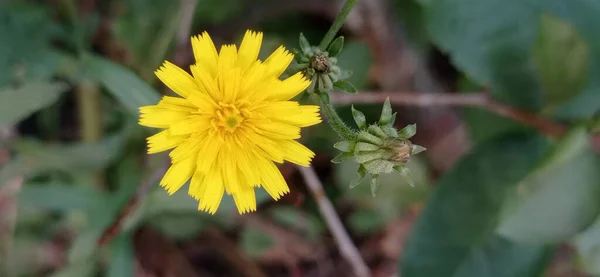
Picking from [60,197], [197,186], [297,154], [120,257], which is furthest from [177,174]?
[60,197]

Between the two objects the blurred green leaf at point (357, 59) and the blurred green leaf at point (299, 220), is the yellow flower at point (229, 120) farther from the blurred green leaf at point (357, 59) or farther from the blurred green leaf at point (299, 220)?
the blurred green leaf at point (299, 220)

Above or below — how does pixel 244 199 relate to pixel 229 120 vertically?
below

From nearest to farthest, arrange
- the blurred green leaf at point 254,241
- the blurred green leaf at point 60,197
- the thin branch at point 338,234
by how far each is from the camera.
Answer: the blurred green leaf at point 60,197
the thin branch at point 338,234
the blurred green leaf at point 254,241

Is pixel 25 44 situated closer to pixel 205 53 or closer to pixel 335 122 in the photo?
pixel 205 53

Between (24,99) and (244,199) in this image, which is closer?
(244,199)

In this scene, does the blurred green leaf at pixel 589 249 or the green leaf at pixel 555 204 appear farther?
the blurred green leaf at pixel 589 249

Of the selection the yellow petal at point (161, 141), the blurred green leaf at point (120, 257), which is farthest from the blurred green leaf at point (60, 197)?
the yellow petal at point (161, 141)
